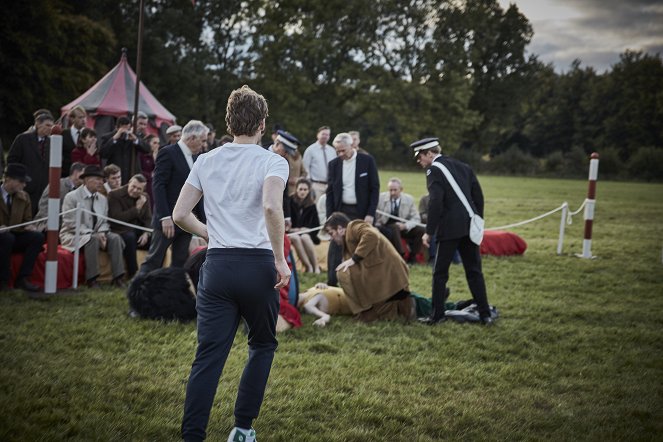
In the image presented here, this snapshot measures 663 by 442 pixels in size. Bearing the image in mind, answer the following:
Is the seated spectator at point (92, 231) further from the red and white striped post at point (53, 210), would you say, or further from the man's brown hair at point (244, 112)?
the man's brown hair at point (244, 112)

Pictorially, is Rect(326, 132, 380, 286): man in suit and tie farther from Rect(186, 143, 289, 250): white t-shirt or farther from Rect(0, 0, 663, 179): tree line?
Rect(0, 0, 663, 179): tree line

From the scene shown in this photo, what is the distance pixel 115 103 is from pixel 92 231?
8985 millimetres

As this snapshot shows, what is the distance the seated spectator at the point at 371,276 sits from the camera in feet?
21.7

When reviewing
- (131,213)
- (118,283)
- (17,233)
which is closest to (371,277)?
(118,283)

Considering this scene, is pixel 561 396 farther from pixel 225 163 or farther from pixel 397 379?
pixel 225 163

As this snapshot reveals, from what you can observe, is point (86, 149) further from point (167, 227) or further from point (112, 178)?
point (167, 227)

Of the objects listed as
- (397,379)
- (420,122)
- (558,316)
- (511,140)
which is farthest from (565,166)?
(397,379)

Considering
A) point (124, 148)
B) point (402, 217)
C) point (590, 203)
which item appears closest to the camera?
point (124, 148)

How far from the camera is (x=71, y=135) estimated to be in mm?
9781

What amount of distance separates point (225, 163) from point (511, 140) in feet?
213

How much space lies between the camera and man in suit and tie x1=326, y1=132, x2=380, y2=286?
830 cm

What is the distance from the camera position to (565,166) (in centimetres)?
4731

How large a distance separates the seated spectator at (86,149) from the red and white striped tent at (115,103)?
634cm

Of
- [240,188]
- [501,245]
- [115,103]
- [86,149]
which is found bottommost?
[501,245]
